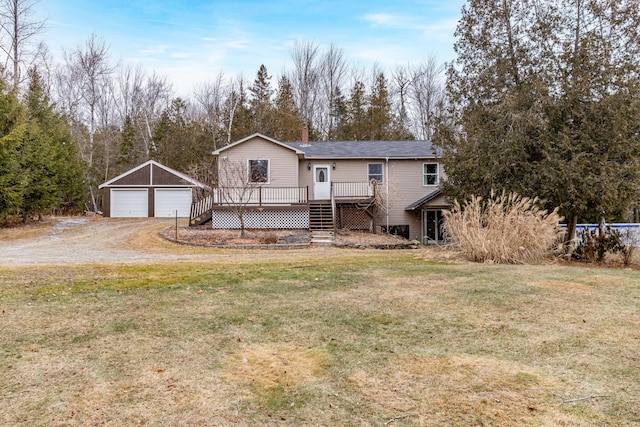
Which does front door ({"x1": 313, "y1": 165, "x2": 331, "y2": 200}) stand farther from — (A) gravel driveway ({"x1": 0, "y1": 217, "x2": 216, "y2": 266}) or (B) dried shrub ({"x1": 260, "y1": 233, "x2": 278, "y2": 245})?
(A) gravel driveway ({"x1": 0, "y1": 217, "x2": 216, "y2": 266})

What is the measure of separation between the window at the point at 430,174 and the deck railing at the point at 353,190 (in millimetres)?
3348

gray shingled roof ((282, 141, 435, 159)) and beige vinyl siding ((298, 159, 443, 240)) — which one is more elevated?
gray shingled roof ((282, 141, 435, 159))

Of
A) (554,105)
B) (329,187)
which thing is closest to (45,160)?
(329,187)

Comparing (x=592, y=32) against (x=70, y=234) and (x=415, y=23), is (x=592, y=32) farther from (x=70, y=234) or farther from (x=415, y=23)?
(x=70, y=234)

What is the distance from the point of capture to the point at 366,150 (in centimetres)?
2336

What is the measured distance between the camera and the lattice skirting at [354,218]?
21.9 meters

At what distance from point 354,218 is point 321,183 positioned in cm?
238

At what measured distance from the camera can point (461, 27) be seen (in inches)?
657

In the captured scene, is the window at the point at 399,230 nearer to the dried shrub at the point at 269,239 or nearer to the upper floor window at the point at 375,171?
the upper floor window at the point at 375,171

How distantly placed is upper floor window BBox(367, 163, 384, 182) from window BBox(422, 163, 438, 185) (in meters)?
2.21

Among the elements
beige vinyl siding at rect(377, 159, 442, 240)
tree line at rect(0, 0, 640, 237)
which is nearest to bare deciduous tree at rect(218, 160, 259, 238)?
tree line at rect(0, 0, 640, 237)

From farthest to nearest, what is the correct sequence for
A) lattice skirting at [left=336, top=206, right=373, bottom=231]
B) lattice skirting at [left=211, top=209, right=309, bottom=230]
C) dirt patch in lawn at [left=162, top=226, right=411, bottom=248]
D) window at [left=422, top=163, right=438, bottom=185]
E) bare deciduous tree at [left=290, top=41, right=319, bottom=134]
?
1. bare deciduous tree at [left=290, top=41, right=319, bottom=134]
2. window at [left=422, top=163, right=438, bottom=185]
3. lattice skirting at [left=336, top=206, right=373, bottom=231]
4. lattice skirting at [left=211, top=209, right=309, bottom=230]
5. dirt patch in lawn at [left=162, top=226, right=411, bottom=248]

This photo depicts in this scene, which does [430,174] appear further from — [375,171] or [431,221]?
[375,171]

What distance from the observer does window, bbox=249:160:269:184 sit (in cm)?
2144
